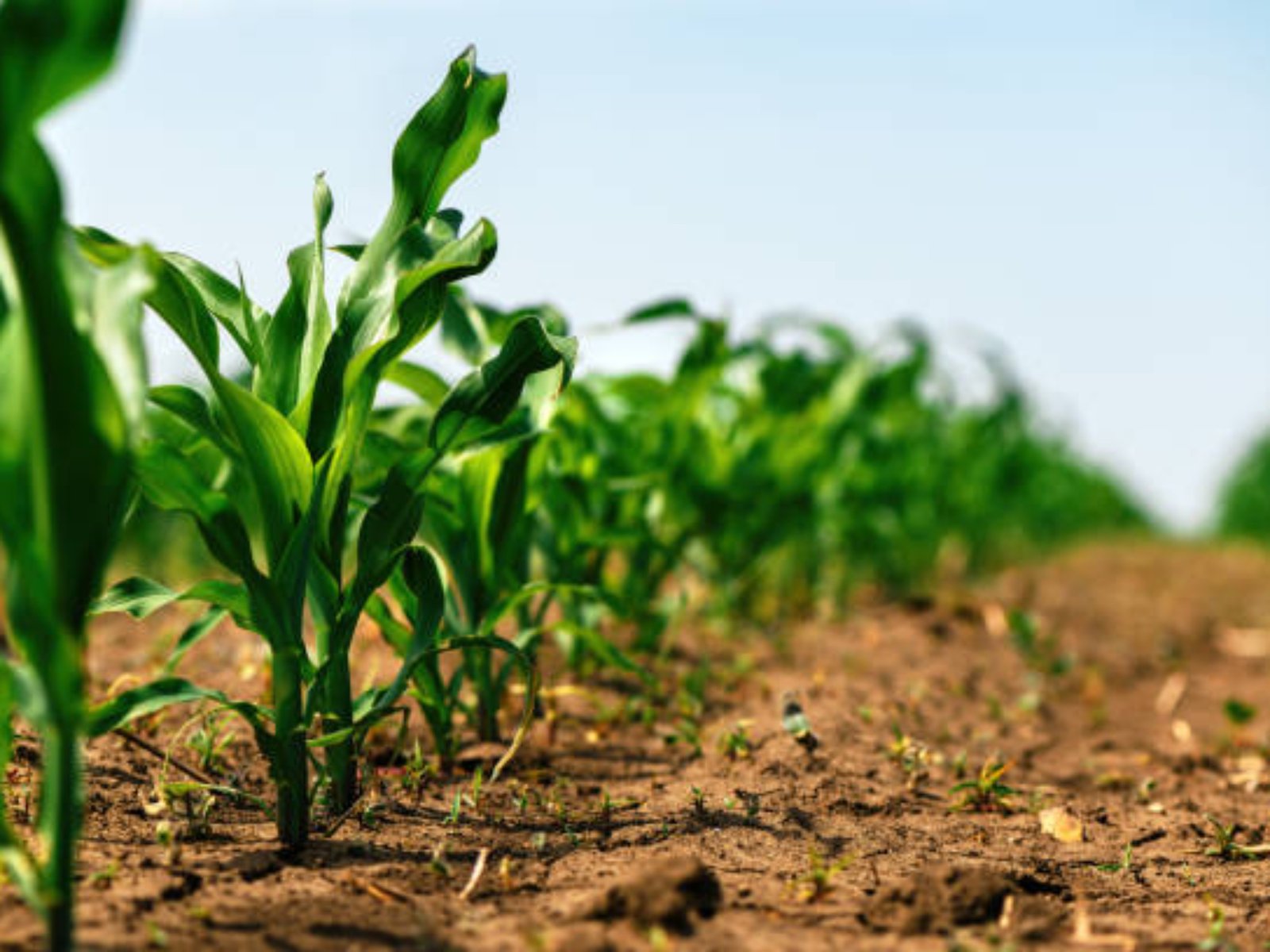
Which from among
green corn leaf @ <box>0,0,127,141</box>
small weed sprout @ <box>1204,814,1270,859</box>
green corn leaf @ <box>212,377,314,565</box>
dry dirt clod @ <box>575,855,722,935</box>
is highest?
green corn leaf @ <box>0,0,127,141</box>

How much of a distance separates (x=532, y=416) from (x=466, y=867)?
0.75 metres

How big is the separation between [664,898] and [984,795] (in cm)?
99

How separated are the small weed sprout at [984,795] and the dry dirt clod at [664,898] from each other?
31.2 inches

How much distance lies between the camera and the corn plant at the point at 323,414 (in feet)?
5.19

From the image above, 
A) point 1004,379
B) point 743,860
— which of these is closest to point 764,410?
point 1004,379

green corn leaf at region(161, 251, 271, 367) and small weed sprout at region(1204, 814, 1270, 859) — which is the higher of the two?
green corn leaf at region(161, 251, 271, 367)

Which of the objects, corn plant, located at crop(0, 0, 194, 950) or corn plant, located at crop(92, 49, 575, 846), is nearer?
corn plant, located at crop(0, 0, 194, 950)

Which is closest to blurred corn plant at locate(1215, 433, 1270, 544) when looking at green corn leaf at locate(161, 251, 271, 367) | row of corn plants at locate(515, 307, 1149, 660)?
row of corn plants at locate(515, 307, 1149, 660)

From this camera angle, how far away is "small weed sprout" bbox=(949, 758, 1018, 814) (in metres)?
2.15

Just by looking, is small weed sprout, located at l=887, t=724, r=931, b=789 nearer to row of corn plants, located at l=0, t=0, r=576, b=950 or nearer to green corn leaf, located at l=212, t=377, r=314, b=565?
row of corn plants, located at l=0, t=0, r=576, b=950

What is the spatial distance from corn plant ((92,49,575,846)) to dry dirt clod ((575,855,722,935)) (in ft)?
1.37

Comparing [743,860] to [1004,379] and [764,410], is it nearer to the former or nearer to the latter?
[764,410]

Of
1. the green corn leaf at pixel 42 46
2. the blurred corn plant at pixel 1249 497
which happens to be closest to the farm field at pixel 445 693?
the green corn leaf at pixel 42 46

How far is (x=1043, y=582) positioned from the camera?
7496 mm
